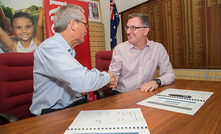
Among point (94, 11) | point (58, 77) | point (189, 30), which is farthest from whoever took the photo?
point (94, 11)

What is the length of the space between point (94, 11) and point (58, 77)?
11.8ft

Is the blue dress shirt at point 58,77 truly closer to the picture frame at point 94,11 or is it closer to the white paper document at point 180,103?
the white paper document at point 180,103

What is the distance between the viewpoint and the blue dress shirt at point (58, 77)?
88 cm

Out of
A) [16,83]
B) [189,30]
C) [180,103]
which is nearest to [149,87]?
[180,103]

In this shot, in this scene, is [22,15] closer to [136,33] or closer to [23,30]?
[23,30]

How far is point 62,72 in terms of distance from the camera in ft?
2.91

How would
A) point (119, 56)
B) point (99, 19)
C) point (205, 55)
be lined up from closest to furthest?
point (119, 56) → point (205, 55) → point (99, 19)

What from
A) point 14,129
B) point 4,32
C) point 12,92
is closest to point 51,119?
point 14,129

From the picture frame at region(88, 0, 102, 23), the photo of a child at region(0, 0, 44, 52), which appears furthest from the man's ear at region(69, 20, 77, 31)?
the picture frame at region(88, 0, 102, 23)

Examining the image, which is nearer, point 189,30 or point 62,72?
point 62,72

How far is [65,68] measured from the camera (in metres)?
0.88

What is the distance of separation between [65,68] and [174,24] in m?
3.04

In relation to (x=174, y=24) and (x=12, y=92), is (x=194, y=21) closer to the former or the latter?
(x=174, y=24)

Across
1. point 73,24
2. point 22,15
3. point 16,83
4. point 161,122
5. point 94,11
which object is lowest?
point 161,122
